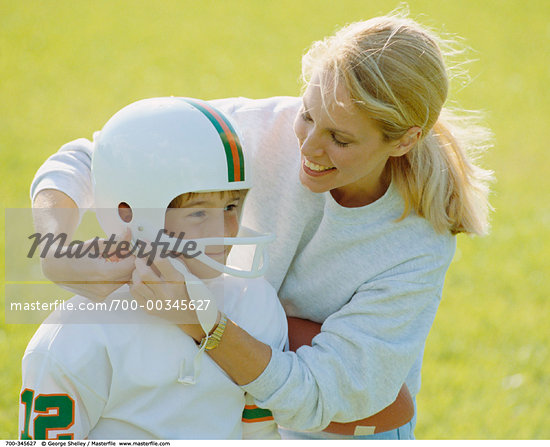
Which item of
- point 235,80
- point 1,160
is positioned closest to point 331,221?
point 1,160

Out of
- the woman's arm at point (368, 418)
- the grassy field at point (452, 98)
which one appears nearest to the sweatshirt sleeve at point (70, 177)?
the woman's arm at point (368, 418)

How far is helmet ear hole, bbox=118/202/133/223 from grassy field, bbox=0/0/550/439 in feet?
5.22

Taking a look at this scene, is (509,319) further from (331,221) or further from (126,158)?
(126,158)

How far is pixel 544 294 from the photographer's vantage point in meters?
6.45

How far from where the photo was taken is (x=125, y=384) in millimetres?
2385

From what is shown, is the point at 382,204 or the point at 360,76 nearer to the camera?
the point at 360,76

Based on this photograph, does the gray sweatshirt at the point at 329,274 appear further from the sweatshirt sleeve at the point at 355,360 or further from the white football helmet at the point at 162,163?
the white football helmet at the point at 162,163

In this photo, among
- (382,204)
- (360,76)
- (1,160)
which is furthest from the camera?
(1,160)

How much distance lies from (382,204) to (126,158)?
1071mm

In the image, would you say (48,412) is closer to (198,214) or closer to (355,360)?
(198,214)

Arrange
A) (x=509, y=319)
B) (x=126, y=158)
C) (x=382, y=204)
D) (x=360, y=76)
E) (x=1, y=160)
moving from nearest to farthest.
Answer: (x=126, y=158) → (x=360, y=76) → (x=382, y=204) → (x=509, y=319) → (x=1, y=160)

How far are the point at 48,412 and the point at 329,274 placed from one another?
4.13ft

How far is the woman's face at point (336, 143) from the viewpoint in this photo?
2762 millimetres

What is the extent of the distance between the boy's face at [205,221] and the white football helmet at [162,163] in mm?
46
